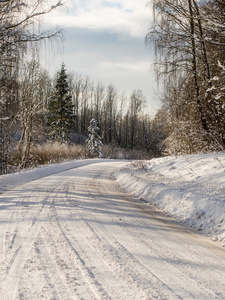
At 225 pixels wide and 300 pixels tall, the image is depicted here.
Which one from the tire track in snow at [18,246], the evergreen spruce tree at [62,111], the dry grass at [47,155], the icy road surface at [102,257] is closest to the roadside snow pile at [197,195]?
the icy road surface at [102,257]

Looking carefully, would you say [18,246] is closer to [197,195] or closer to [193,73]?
[197,195]

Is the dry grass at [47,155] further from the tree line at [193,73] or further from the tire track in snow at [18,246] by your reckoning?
the tire track in snow at [18,246]

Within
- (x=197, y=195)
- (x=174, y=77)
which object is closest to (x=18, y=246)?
(x=197, y=195)

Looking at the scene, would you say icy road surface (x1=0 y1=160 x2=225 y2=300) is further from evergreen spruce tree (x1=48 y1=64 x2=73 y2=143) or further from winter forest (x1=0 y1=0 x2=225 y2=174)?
evergreen spruce tree (x1=48 y1=64 x2=73 y2=143)

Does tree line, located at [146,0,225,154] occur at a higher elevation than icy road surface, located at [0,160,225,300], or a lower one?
higher

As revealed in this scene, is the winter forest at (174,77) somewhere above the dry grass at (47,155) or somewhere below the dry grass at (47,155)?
above

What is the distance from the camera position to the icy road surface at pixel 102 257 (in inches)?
86.4

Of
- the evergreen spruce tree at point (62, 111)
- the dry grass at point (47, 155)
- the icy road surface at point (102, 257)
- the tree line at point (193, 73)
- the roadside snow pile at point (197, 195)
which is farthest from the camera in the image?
the evergreen spruce tree at point (62, 111)

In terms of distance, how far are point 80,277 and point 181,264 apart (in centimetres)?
115

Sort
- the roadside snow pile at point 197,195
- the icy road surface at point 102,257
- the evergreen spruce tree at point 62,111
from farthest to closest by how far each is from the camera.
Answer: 1. the evergreen spruce tree at point 62,111
2. the roadside snow pile at point 197,195
3. the icy road surface at point 102,257

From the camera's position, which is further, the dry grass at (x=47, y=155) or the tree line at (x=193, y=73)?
the dry grass at (x=47, y=155)

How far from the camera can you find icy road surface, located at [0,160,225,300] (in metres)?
2.20

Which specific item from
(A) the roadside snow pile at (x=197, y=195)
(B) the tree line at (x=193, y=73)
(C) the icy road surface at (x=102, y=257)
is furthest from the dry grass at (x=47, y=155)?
(C) the icy road surface at (x=102, y=257)

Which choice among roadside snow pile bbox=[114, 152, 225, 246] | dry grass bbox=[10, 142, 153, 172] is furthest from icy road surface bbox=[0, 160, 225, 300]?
dry grass bbox=[10, 142, 153, 172]
